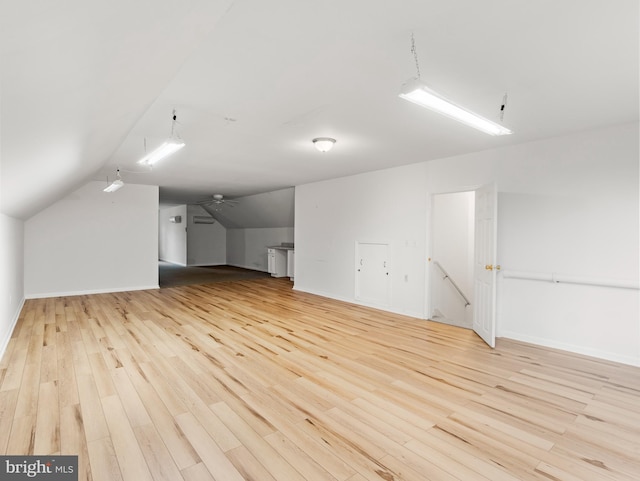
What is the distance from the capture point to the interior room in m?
1.84

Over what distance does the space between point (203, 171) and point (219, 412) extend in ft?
15.9

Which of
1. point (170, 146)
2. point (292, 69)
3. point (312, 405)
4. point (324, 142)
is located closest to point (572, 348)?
point (312, 405)

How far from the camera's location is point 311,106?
10.1ft

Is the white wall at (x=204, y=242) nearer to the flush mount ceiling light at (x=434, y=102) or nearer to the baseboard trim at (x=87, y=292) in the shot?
the baseboard trim at (x=87, y=292)

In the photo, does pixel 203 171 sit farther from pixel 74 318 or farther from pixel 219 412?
pixel 219 412

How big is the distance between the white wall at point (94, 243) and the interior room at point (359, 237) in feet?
1.19

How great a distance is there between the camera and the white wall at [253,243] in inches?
449

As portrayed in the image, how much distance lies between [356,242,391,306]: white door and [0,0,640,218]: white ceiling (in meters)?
2.70

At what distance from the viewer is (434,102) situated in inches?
85.0

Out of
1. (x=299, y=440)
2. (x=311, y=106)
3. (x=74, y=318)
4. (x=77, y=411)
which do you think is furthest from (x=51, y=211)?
(x=299, y=440)

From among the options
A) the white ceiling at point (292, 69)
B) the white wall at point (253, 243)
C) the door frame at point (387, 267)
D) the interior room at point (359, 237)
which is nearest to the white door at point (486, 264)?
the interior room at point (359, 237)

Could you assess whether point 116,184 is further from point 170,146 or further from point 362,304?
point 362,304

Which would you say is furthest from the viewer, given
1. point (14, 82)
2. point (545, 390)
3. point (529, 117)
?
point (529, 117)

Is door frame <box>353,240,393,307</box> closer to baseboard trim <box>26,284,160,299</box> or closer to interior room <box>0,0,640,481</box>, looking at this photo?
interior room <box>0,0,640,481</box>
